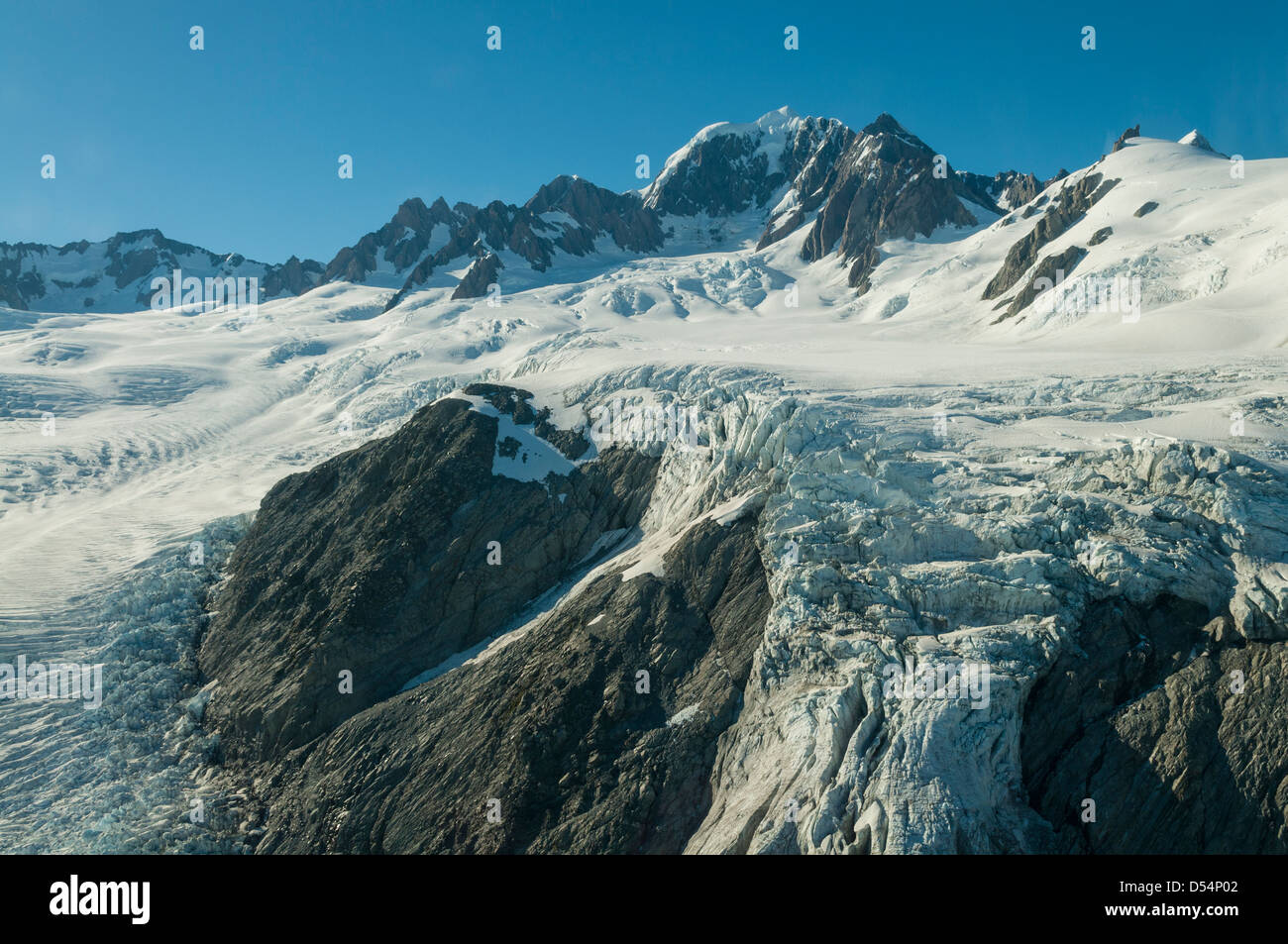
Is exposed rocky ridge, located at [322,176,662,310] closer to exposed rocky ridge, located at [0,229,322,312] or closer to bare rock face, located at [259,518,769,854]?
exposed rocky ridge, located at [0,229,322,312]

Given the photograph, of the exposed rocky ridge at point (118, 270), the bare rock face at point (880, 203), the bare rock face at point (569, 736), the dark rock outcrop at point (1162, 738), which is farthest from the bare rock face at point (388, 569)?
the exposed rocky ridge at point (118, 270)

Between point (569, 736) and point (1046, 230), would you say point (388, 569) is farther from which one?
point (1046, 230)

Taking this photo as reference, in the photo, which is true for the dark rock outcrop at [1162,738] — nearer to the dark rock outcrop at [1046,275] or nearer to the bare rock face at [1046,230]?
the dark rock outcrop at [1046,275]

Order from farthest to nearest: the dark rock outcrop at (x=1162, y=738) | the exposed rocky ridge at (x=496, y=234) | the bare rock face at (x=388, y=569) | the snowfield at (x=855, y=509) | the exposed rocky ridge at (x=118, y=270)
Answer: the exposed rocky ridge at (x=118, y=270), the exposed rocky ridge at (x=496, y=234), the bare rock face at (x=388, y=569), the snowfield at (x=855, y=509), the dark rock outcrop at (x=1162, y=738)

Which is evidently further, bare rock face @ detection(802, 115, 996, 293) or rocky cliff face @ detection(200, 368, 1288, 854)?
bare rock face @ detection(802, 115, 996, 293)

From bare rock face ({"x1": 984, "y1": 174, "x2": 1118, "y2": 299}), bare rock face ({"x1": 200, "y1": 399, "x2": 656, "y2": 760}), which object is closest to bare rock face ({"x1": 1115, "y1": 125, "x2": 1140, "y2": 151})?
bare rock face ({"x1": 984, "y1": 174, "x2": 1118, "y2": 299})

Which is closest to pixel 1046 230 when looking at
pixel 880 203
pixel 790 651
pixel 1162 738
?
pixel 880 203
